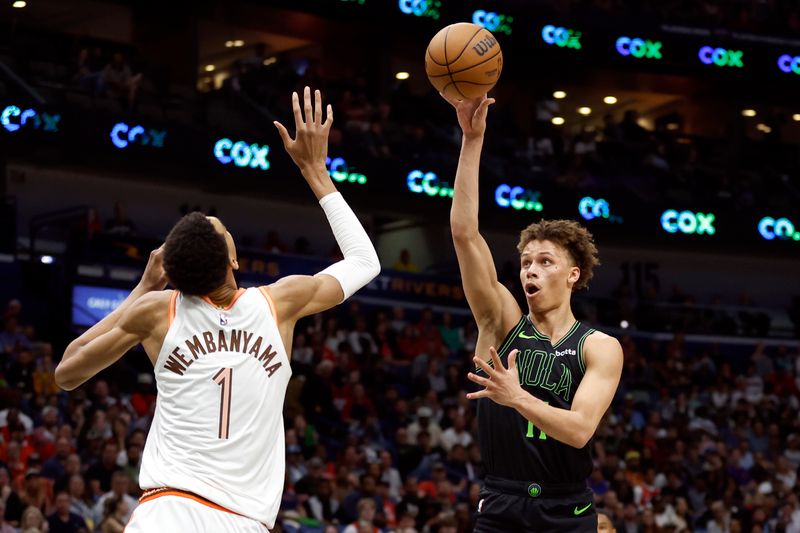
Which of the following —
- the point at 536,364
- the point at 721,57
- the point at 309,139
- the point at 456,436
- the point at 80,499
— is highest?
the point at 721,57

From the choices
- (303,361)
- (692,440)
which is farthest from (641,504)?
(303,361)

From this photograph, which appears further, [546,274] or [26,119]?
[26,119]

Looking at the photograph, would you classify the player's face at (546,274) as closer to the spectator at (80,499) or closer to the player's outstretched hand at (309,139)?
the player's outstretched hand at (309,139)

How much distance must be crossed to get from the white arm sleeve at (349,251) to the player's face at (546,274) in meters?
1.00

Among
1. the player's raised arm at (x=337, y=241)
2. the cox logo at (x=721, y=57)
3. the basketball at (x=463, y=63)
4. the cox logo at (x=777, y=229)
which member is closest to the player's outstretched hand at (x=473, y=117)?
the basketball at (x=463, y=63)

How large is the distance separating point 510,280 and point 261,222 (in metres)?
5.84

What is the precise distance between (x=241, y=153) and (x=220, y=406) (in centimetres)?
1873

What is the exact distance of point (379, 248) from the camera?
28547mm

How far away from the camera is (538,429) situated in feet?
18.4

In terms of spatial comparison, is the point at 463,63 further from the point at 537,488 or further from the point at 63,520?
the point at 63,520

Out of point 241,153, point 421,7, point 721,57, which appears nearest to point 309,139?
point 241,153

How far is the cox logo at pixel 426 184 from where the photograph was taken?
24719mm

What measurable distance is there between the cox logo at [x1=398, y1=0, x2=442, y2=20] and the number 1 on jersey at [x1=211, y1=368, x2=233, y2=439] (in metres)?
23.2

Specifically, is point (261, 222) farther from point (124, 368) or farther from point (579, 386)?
point (579, 386)
